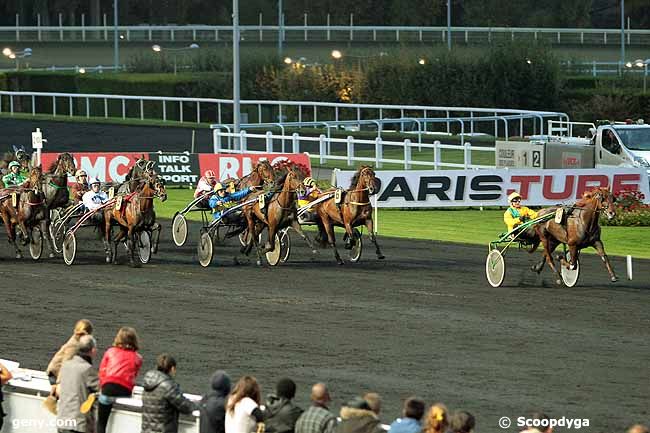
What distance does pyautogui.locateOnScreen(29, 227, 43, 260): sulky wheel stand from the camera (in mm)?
25656

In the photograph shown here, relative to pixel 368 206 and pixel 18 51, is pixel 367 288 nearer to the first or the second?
pixel 368 206

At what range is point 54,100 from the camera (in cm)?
5769

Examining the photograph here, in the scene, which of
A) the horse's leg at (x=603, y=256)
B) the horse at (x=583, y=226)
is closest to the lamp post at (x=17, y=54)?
the horse at (x=583, y=226)

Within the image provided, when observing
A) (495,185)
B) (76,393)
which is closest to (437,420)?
(76,393)

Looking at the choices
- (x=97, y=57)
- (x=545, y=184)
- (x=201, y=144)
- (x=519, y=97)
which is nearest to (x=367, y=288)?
(x=545, y=184)

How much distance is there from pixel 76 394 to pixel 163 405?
80cm

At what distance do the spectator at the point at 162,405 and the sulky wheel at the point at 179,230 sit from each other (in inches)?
619

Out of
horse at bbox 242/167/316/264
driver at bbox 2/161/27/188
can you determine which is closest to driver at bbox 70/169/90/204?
driver at bbox 2/161/27/188

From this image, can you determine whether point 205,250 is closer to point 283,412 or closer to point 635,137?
point 283,412

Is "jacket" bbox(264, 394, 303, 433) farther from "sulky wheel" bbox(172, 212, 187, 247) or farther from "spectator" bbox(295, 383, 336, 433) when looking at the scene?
"sulky wheel" bbox(172, 212, 187, 247)

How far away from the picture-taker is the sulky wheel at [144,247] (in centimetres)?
2464

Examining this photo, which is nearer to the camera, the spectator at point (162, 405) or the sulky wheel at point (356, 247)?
the spectator at point (162, 405)

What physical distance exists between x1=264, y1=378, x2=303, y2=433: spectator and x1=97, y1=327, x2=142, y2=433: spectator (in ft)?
4.72

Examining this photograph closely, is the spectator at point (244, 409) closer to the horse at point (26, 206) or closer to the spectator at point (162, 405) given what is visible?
the spectator at point (162, 405)
